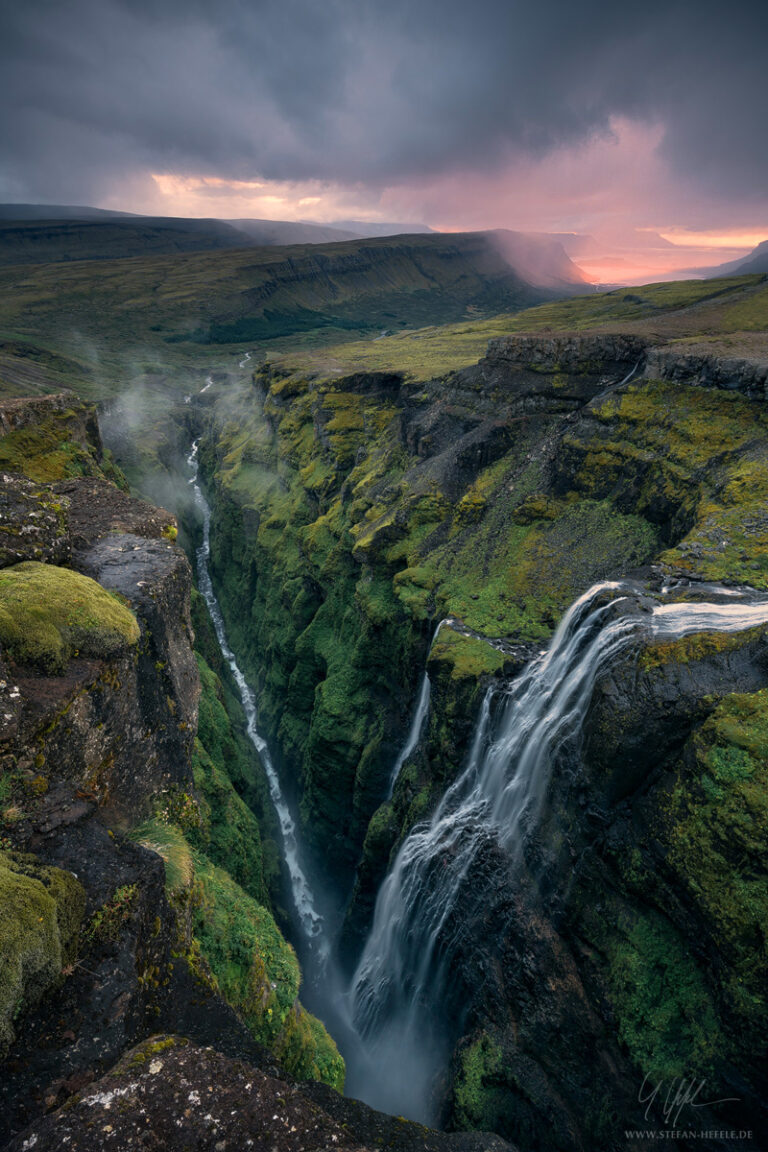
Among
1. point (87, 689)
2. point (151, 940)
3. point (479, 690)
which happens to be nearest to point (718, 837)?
point (479, 690)

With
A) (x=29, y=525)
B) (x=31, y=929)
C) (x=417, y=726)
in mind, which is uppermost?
(x=29, y=525)

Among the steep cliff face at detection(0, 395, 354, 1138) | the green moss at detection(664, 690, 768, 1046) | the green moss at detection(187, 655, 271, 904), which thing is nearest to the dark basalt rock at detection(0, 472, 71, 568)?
the steep cliff face at detection(0, 395, 354, 1138)

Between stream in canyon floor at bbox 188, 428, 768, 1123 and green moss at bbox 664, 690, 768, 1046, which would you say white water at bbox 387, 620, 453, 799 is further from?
green moss at bbox 664, 690, 768, 1046

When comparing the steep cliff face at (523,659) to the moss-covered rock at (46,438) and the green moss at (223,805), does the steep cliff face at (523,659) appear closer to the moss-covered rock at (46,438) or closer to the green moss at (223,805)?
the green moss at (223,805)

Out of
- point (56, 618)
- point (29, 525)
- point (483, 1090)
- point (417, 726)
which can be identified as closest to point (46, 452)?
point (29, 525)

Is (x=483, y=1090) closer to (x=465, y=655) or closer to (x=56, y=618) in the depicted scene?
(x=465, y=655)
